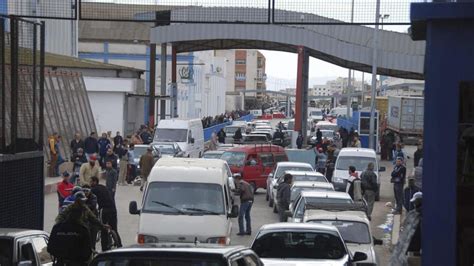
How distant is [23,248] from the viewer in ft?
41.4

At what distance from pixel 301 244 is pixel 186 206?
4.75m

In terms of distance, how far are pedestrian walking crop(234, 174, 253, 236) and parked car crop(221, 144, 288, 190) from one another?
11098 mm

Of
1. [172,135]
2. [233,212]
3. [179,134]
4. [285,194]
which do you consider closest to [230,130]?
[179,134]

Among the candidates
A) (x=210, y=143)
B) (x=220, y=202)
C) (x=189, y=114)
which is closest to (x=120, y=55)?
(x=189, y=114)

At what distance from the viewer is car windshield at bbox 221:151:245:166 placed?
36406 millimetres

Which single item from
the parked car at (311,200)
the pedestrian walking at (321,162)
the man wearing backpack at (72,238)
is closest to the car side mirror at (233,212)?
the parked car at (311,200)

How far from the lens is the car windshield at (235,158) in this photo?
3641cm

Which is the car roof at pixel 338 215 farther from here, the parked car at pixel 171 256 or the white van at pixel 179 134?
the white van at pixel 179 134

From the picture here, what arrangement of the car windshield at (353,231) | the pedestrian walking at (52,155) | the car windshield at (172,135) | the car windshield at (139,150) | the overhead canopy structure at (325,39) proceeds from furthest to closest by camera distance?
1. the overhead canopy structure at (325,39)
2. the car windshield at (172,135)
3. the car windshield at (139,150)
4. the pedestrian walking at (52,155)
5. the car windshield at (353,231)

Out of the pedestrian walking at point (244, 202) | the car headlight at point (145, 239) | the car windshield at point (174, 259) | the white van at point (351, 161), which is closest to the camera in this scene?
the car windshield at point (174, 259)

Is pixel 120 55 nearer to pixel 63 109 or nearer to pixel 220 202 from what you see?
pixel 63 109

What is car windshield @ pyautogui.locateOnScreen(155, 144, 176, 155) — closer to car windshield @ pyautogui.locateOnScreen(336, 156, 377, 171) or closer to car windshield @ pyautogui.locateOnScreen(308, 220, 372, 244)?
car windshield @ pyautogui.locateOnScreen(336, 156, 377, 171)

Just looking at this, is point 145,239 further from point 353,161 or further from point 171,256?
point 353,161

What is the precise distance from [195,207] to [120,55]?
2544 inches
